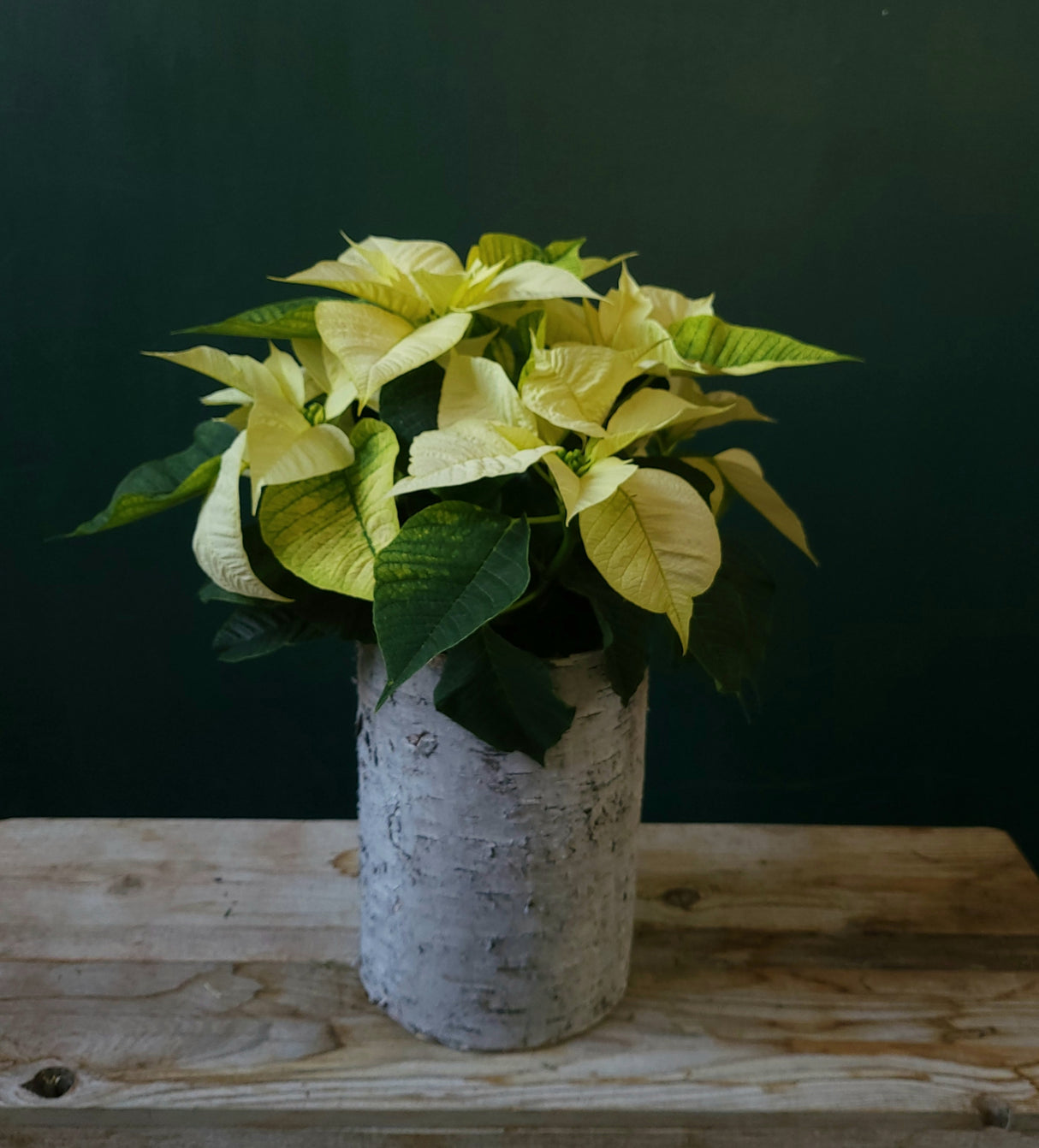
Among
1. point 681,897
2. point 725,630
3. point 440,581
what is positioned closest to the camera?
point 440,581

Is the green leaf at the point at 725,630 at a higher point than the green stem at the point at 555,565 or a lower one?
lower

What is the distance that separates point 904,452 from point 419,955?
0.79 meters

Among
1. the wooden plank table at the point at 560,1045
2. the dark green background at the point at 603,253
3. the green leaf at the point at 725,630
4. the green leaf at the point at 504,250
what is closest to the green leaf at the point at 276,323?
the green leaf at the point at 504,250

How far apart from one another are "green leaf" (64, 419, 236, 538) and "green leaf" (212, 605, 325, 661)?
0.25ft

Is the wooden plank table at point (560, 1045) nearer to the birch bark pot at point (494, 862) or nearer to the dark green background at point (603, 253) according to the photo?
the birch bark pot at point (494, 862)

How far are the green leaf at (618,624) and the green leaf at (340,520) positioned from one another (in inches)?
4.3

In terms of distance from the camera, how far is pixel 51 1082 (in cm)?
64

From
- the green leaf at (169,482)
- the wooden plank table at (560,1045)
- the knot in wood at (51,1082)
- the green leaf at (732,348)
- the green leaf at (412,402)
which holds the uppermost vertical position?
the green leaf at (732,348)

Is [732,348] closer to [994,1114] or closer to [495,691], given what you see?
[495,691]

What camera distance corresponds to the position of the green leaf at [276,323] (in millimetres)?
590

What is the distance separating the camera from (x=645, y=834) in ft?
3.12

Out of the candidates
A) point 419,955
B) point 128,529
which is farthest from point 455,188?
point 419,955

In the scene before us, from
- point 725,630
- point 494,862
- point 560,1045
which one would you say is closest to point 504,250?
point 725,630

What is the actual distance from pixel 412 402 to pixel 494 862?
0.88 ft
